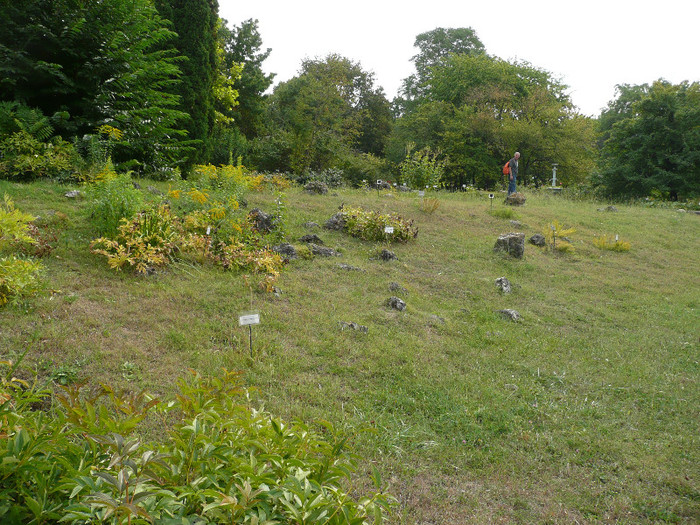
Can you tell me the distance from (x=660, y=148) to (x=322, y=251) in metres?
19.6

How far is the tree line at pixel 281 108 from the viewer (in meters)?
8.46

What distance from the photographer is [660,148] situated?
19703 millimetres

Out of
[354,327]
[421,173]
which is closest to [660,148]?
[421,173]

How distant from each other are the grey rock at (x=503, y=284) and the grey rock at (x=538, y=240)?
353 cm

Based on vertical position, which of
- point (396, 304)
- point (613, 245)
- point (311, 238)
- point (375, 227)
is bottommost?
point (396, 304)

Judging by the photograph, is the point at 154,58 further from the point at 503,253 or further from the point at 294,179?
the point at 503,253

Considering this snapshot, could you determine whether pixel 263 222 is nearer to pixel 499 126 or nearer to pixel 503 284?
pixel 503 284

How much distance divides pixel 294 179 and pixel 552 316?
10.8m

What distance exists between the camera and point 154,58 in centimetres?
950

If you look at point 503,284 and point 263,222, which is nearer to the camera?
point 503,284

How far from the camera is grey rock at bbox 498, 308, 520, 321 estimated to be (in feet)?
19.3

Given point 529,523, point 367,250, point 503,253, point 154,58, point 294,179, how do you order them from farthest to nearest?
1. point 294,179
2. point 154,58
3. point 503,253
4. point 367,250
5. point 529,523

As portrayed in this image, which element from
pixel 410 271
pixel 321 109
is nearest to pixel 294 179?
pixel 321 109

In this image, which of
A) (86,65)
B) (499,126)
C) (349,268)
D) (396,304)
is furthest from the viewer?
(499,126)
